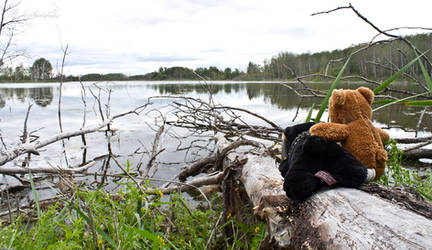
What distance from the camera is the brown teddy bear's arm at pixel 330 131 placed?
139 cm

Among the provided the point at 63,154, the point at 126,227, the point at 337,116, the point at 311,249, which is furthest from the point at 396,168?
the point at 63,154

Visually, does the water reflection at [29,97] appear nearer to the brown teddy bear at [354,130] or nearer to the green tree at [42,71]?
the green tree at [42,71]

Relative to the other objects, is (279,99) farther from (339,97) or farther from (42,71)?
(339,97)

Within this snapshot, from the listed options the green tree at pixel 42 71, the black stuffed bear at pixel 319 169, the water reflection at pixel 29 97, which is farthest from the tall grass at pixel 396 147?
the water reflection at pixel 29 97

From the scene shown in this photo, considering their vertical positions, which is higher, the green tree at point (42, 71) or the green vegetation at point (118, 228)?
the green tree at point (42, 71)

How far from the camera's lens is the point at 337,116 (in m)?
1.57

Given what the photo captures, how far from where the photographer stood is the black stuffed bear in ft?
4.41

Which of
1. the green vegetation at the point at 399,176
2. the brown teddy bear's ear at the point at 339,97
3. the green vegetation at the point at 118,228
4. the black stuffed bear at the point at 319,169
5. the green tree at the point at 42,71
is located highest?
the green tree at the point at 42,71

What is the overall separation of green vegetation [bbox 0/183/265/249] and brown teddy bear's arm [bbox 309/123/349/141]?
1.01 meters

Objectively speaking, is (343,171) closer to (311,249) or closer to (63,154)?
(311,249)

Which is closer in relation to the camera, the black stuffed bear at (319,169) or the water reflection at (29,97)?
the black stuffed bear at (319,169)

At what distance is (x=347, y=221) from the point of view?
1104 mm

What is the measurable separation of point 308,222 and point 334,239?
20 centimetres

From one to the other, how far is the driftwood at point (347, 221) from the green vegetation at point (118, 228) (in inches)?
24.9
